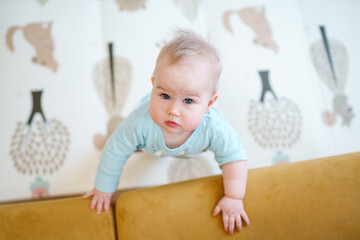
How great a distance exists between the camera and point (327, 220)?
74cm

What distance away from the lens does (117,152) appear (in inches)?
29.0

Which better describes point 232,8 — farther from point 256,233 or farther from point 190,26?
point 256,233

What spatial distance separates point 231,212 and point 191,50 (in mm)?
484

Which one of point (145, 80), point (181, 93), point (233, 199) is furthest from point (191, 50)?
point (145, 80)

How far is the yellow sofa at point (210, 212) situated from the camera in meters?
0.72

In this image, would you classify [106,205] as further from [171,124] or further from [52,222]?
[171,124]

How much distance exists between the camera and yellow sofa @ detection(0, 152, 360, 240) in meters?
0.72

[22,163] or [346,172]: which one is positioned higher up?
[346,172]

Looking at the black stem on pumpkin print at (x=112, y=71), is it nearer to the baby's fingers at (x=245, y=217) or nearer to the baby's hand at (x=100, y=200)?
the baby's hand at (x=100, y=200)

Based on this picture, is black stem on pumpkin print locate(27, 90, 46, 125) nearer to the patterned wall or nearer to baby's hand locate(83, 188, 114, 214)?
the patterned wall

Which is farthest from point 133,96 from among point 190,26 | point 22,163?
point 22,163

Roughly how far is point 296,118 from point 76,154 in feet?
3.31

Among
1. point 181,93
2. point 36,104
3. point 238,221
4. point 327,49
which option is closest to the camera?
point 181,93

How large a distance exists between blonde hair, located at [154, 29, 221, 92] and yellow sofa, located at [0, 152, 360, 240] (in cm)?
38
